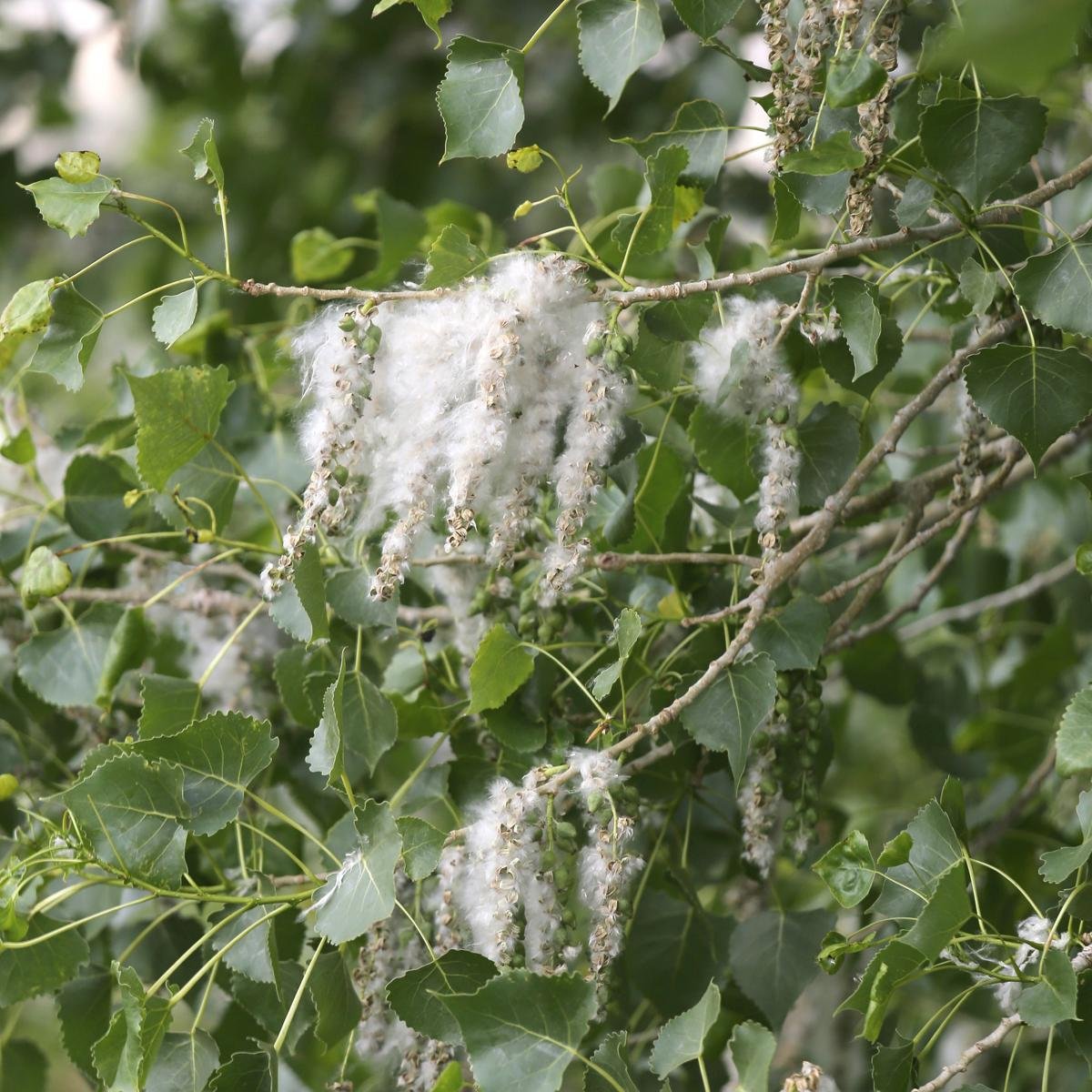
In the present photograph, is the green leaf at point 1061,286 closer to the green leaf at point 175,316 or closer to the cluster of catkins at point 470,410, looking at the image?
the cluster of catkins at point 470,410

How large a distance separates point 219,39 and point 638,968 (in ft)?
7.25

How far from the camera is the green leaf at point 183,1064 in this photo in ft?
2.77

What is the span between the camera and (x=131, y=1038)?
0.78 meters

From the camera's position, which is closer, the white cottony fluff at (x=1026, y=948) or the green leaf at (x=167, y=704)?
the white cottony fluff at (x=1026, y=948)

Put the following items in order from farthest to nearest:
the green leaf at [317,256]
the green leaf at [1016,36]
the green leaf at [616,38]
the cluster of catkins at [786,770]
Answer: the green leaf at [317,256], the cluster of catkins at [786,770], the green leaf at [616,38], the green leaf at [1016,36]

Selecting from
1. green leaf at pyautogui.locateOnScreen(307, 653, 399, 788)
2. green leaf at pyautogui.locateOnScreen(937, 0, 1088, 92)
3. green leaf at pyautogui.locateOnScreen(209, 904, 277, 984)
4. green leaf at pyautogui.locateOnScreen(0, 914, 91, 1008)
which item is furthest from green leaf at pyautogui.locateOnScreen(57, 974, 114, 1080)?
green leaf at pyautogui.locateOnScreen(937, 0, 1088, 92)

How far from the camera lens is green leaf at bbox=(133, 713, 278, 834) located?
0.86m

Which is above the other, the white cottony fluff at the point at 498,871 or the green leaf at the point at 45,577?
the green leaf at the point at 45,577

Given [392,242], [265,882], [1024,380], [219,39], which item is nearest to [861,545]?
[1024,380]

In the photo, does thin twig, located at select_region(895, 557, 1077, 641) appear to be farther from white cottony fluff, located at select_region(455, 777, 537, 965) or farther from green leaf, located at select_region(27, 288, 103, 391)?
green leaf, located at select_region(27, 288, 103, 391)

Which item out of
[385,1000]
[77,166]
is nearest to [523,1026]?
[385,1000]

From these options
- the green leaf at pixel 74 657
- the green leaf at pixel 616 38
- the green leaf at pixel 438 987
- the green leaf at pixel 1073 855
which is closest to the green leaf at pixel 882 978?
the green leaf at pixel 1073 855

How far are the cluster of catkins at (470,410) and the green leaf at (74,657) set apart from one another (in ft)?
1.07

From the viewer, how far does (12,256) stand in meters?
2.91
